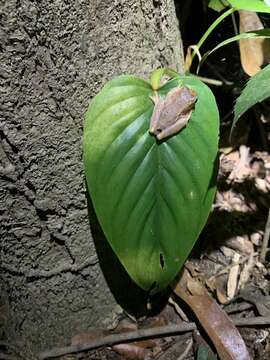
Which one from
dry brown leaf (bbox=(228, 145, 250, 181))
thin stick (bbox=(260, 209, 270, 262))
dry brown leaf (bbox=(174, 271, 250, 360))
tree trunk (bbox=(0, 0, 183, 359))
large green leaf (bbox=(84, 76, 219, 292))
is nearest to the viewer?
tree trunk (bbox=(0, 0, 183, 359))

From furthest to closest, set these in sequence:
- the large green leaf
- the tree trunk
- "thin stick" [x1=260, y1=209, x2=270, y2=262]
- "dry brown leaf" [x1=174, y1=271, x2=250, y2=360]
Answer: "thin stick" [x1=260, y1=209, x2=270, y2=262] → "dry brown leaf" [x1=174, y1=271, x2=250, y2=360] → the large green leaf → the tree trunk

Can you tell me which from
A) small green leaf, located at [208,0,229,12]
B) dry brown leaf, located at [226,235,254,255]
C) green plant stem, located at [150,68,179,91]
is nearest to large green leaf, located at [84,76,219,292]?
green plant stem, located at [150,68,179,91]

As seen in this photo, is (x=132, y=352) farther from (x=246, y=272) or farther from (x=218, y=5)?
(x=218, y=5)

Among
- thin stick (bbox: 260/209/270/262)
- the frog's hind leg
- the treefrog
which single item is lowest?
thin stick (bbox: 260/209/270/262)

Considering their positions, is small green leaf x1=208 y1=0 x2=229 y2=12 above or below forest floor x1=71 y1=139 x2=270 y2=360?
above

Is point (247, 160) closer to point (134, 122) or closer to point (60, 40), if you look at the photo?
point (134, 122)

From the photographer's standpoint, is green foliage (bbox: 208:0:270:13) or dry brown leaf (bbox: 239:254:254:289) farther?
dry brown leaf (bbox: 239:254:254:289)

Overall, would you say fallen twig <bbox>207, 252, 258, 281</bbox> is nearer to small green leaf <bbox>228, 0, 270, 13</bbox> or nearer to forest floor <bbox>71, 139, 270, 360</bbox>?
forest floor <bbox>71, 139, 270, 360</bbox>

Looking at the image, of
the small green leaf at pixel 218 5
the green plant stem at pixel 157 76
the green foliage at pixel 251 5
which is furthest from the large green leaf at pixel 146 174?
the small green leaf at pixel 218 5
